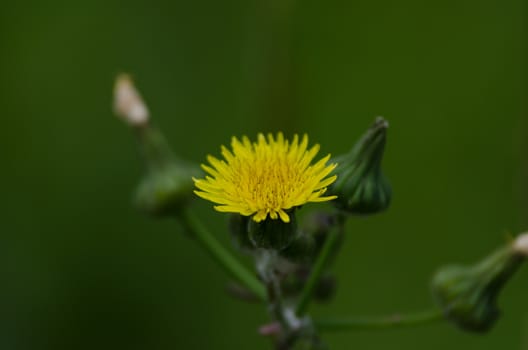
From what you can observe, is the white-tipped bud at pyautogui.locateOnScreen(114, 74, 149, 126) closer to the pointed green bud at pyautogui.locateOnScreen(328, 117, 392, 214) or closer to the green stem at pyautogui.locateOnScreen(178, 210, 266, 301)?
the green stem at pyautogui.locateOnScreen(178, 210, 266, 301)

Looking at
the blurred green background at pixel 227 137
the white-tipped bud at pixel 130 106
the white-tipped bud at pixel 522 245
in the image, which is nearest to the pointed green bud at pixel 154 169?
the white-tipped bud at pixel 130 106

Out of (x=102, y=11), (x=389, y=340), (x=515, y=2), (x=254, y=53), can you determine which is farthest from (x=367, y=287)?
(x=102, y=11)

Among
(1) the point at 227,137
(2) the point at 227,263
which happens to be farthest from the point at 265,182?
(1) the point at 227,137

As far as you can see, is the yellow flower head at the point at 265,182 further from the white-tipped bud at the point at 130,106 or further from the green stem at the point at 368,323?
the white-tipped bud at the point at 130,106

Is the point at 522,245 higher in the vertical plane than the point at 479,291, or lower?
higher

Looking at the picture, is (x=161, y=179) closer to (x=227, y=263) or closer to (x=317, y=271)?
(x=227, y=263)

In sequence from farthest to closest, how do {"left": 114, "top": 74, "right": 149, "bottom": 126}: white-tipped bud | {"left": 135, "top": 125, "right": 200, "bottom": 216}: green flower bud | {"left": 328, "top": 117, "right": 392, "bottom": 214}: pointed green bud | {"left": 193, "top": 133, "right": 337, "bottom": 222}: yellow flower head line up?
{"left": 114, "top": 74, "right": 149, "bottom": 126}: white-tipped bud
{"left": 135, "top": 125, "right": 200, "bottom": 216}: green flower bud
{"left": 328, "top": 117, "right": 392, "bottom": 214}: pointed green bud
{"left": 193, "top": 133, "right": 337, "bottom": 222}: yellow flower head

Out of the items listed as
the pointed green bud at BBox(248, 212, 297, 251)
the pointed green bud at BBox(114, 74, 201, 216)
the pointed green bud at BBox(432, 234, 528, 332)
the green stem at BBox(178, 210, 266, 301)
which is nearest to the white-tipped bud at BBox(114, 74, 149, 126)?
the pointed green bud at BBox(114, 74, 201, 216)
